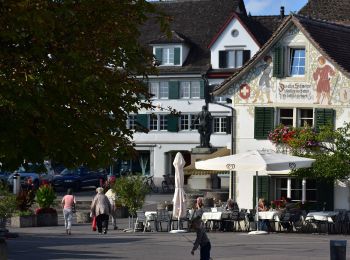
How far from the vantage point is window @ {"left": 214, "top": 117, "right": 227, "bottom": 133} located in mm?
76062

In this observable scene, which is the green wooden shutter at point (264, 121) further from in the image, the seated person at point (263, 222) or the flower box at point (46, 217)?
the flower box at point (46, 217)

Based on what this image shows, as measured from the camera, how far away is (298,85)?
→ 42.0 m

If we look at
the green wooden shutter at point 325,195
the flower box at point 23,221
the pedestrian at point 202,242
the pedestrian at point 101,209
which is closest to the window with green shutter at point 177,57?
the green wooden shutter at point 325,195

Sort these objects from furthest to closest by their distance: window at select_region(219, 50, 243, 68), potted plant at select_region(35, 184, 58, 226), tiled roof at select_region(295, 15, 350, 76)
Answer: window at select_region(219, 50, 243, 68)
tiled roof at select_region(295, 15, 350, 76)
potted plant at select_region(35, 184, 58, 226)

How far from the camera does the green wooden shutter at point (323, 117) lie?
40906mm

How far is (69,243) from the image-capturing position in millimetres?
30781

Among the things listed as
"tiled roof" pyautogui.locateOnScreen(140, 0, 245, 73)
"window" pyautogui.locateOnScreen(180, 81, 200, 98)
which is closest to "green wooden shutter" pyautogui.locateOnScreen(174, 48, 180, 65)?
"tiled roof" pyautogui.locateOnScreen(140, 0, 245, 73)

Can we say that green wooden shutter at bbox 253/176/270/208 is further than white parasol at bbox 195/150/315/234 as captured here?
Yes

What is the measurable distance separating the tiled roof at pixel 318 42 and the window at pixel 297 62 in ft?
2.18

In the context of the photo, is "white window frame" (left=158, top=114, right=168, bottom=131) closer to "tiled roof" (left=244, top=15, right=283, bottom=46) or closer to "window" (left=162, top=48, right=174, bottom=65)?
"window" (left=162, top=48, right=174, bottom=65)

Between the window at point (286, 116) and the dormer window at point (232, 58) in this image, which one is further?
the dormer window at point (232, 58)

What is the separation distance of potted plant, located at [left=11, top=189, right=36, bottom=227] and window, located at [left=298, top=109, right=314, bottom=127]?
10.3 meters

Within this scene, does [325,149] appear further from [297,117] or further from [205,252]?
[205,252]

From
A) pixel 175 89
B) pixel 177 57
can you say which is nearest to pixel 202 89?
pixel 175 89
